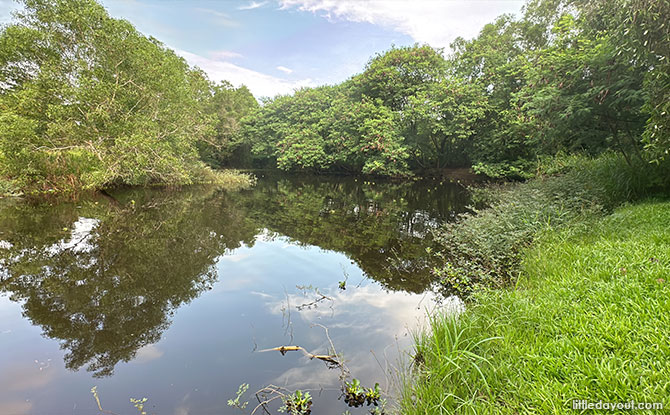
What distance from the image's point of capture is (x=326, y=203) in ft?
47.0

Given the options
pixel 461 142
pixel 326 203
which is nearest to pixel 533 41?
pixel 461 142

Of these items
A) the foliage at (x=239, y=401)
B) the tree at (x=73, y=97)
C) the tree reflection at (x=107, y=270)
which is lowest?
the foliage at (x=239, y=401)

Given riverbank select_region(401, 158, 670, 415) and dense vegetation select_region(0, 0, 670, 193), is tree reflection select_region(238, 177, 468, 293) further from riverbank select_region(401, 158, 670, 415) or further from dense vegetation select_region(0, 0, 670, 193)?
dense vegetation select_region(0, 0, 670, 193)

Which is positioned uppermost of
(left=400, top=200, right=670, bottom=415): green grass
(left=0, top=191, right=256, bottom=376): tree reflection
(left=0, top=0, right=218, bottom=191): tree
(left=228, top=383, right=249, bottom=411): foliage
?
(left=0, top=0, right=218, bottom=191): tree

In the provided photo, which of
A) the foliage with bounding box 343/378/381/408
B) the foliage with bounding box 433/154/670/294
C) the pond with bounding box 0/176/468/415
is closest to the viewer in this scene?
the foliage with bounding box 343/378/381/408

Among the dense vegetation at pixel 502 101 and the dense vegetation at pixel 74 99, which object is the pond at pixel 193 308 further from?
the dense vegetation at pixel 502 101

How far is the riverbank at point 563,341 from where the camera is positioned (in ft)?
6.39

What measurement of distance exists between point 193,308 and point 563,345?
188 inches

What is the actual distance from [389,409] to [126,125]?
17.4 m

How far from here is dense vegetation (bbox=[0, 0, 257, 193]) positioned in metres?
12.6

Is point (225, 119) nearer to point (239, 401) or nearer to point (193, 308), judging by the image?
point (193, 308)

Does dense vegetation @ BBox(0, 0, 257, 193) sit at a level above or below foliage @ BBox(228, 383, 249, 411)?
above

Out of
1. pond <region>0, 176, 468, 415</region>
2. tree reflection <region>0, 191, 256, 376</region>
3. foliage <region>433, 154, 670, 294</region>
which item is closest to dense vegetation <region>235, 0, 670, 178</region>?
foliage <region>433, 154, 670, 294</region>

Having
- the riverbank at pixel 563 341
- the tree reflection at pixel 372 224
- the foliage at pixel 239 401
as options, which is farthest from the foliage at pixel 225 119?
the riverbank at pixel 563 341
